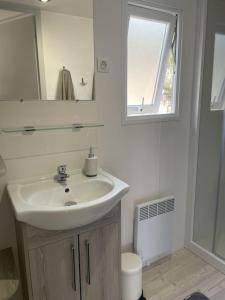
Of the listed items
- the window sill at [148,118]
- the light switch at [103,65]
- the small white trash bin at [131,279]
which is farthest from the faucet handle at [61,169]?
the small white trash bin at [131,279]

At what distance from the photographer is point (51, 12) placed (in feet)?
4.40

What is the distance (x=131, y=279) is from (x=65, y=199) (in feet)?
2.46

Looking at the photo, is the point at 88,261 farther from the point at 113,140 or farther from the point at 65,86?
the point at 65,86

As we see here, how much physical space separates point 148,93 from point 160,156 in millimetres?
533

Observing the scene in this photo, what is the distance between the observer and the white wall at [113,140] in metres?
1.36

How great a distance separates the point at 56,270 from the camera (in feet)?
3.81

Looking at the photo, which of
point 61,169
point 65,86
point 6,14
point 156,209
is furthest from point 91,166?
point 6,14

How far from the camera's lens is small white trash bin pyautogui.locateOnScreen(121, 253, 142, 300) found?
1.60 m

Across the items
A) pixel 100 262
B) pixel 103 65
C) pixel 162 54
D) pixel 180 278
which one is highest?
pixel 162 54

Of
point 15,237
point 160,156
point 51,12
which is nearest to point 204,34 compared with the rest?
point 160,156

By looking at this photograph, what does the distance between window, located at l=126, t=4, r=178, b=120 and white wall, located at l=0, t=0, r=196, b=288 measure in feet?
0.30

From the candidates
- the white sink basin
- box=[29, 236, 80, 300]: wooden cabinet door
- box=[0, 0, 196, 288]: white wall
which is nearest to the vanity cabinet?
box=[29, 236, 80, 300]: wooden cabinet door

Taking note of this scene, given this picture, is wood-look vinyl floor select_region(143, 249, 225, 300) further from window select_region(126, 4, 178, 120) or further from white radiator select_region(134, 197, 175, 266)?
window select_region(126, 4, 178, 120)

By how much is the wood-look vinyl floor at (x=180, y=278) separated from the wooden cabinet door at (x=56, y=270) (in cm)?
81
